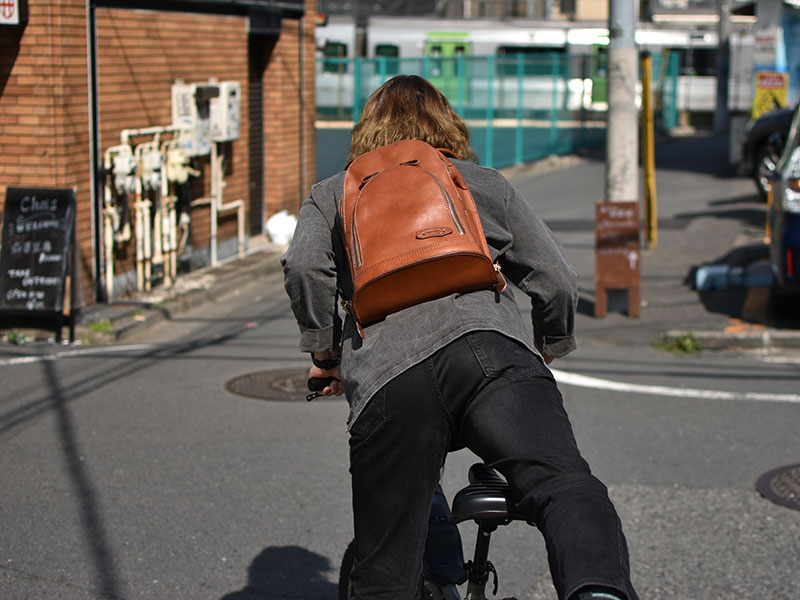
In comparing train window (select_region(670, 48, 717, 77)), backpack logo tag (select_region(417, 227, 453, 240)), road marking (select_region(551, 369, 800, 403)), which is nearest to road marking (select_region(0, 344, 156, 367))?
road marking (select_region(551, 369, 800, 403))

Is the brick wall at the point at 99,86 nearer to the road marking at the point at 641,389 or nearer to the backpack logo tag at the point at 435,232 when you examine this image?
the road marking at the point at 641,389

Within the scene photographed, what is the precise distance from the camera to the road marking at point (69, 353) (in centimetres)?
832

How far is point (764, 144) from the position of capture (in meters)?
17.5

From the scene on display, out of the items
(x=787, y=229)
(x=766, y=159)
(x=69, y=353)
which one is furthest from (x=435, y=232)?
(x=766, y=159)

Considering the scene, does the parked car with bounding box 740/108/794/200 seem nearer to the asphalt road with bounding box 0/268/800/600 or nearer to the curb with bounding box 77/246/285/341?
the curb with bounding box 77/246/285/341

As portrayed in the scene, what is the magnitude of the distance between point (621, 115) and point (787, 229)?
2.28 m

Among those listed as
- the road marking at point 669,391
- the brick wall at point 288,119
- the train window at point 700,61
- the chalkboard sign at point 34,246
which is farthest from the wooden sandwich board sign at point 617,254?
the train window at point 700,61

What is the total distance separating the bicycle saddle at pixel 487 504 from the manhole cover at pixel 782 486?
3.10 m

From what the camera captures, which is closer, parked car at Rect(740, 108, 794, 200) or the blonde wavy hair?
the blonde wavy hair

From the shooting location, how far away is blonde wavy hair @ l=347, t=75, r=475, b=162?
2865 millimetres

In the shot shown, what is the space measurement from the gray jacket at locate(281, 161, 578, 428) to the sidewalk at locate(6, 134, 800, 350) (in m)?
6.37

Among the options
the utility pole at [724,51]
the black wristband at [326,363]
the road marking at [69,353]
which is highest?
the utility pole at [724,51]

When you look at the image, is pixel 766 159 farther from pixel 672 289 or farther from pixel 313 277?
pixel 313 277

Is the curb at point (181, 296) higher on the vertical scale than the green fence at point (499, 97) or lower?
lower
